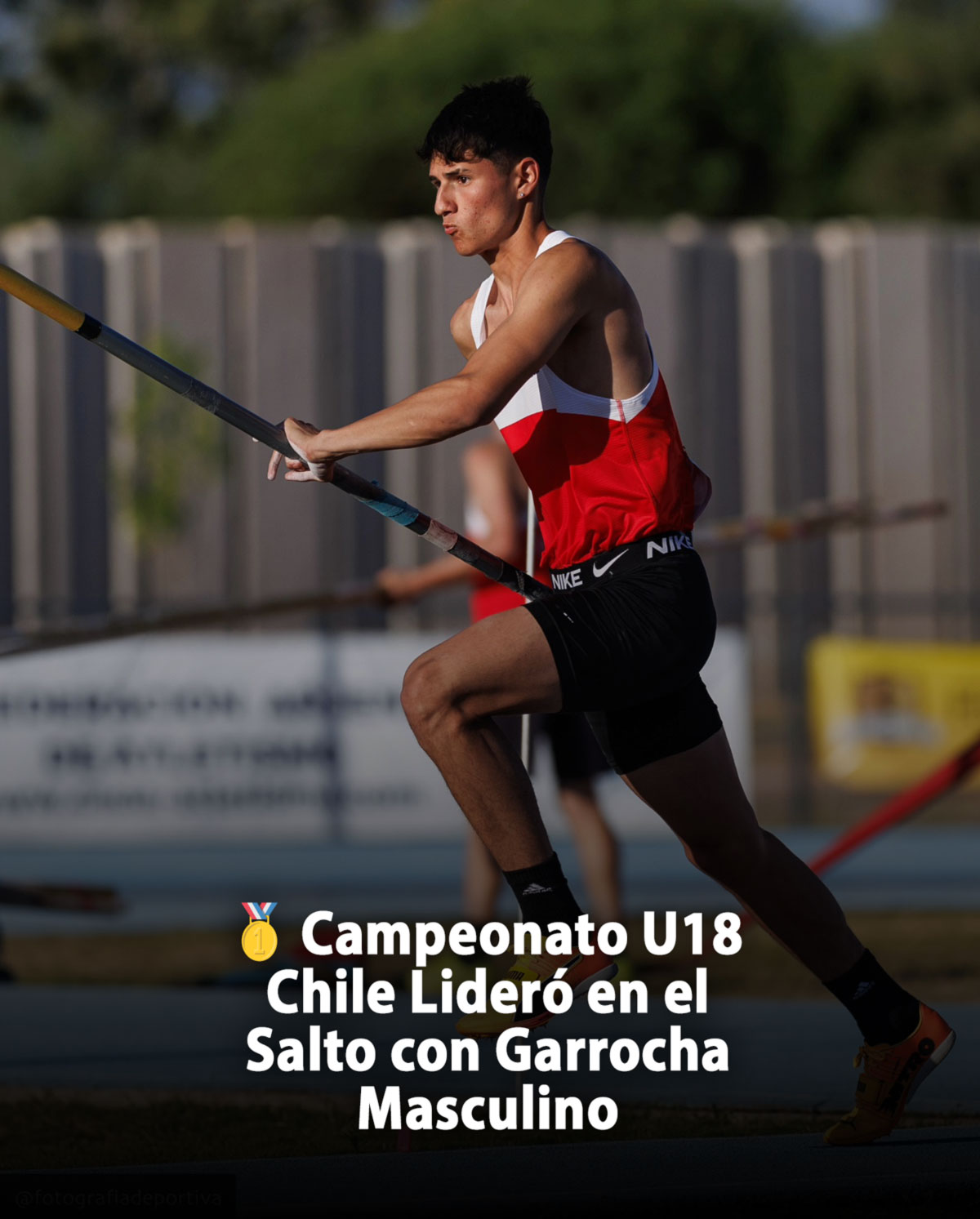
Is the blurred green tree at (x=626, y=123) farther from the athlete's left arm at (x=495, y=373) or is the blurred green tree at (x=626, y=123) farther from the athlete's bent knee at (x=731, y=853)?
the athlete's bent knee at (x=731, y=853)

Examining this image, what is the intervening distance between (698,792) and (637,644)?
336 millimetres

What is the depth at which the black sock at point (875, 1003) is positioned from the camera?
3707 millimetres

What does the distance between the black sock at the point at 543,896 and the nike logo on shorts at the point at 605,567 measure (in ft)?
1.82

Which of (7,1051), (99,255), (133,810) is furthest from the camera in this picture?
(99,255)

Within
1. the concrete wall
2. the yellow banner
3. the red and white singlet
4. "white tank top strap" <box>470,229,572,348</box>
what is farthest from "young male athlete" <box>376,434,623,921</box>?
the concrete wall

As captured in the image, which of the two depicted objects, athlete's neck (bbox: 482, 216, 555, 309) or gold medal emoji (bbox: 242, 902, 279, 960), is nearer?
athlete's neck (bbox: 482, 216, 555, 309)

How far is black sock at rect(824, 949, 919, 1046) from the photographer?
3707 millimetres

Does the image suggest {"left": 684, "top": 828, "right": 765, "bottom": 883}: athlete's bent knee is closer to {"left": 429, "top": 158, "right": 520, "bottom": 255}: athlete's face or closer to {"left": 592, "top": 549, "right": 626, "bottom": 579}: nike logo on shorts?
{"left": 592, "top": 549, "right": 626, "bottom": 579}: nike logo on shorts

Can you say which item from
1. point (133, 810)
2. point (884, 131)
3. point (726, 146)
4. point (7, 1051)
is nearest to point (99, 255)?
point (133, 810)

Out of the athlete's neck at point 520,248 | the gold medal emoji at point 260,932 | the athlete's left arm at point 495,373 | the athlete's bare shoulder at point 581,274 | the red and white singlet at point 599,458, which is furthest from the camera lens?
the gold medal emoji at point 260,932

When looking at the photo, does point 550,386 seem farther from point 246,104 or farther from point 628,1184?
point 246,104

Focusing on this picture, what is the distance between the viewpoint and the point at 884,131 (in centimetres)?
4150

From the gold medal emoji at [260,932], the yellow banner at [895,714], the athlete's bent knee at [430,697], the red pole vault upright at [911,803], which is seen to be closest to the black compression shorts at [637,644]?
the athlete's bent knee at [430,697]

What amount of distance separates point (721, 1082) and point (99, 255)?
1706cm
